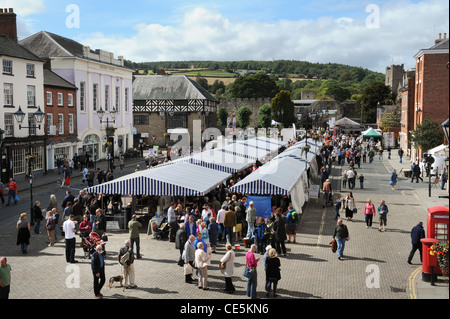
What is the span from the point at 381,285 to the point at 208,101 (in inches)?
2370

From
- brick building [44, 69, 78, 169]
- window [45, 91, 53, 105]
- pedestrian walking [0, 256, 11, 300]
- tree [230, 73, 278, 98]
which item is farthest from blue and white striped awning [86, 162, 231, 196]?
tree [230, 73, 278, 98]

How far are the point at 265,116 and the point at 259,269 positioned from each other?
80968 mm

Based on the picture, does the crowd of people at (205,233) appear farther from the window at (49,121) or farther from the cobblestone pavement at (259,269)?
the window at (49,121)

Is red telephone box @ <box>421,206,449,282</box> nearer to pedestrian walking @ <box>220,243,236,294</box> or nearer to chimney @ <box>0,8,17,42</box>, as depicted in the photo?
pedestrian walking @ <box>220,243,236,294</box>

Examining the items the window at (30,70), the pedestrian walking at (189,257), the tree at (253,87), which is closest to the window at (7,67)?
the window at (30,70)

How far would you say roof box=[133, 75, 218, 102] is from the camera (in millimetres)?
69000

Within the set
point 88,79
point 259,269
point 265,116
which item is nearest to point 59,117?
point 88,79

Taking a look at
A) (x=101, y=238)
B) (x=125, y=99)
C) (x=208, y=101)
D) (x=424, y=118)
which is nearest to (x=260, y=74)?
(x=208, y=101)

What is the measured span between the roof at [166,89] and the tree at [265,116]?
24.0 m

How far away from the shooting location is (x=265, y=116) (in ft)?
307

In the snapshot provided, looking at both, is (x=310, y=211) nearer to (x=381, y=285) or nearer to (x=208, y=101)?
(x=381, y=285)

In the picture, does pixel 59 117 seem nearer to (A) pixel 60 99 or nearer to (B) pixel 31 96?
(A) pixel 60 99

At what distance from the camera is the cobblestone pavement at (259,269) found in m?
11.5

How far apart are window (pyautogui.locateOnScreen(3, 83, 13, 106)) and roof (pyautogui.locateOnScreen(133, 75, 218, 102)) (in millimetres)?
35713
